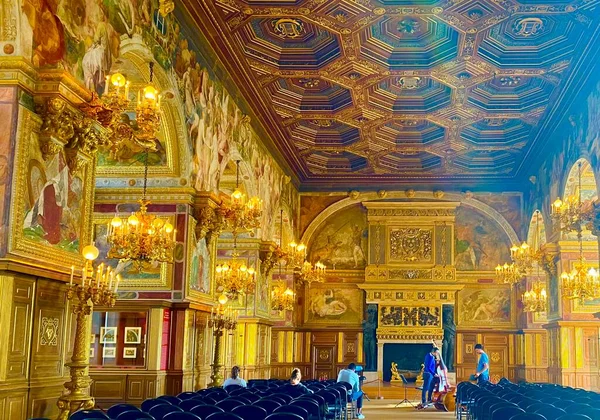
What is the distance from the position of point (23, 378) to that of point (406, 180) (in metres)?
24.9

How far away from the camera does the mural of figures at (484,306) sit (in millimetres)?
31859

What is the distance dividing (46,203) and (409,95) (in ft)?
49.7

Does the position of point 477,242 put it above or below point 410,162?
below

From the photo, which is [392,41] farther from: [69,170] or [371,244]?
[371,244]

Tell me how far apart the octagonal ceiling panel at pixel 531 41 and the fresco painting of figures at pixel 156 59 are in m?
6.90

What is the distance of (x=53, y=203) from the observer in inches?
390

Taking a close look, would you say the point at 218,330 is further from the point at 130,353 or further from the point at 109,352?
the point at 109,352

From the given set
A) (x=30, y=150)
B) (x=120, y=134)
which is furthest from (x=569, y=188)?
(x=30, y=150)

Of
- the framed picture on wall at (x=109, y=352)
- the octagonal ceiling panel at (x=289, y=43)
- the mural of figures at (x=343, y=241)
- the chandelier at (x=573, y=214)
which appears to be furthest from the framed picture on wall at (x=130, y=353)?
the mural of figures at (x=343, y=241)

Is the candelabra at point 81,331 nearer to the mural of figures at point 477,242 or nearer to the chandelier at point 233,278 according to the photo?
the chandelier at point 233,278

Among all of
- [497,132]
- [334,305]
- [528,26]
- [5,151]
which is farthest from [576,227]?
[334,305]

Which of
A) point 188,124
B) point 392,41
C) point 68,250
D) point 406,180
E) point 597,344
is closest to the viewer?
point 68,250

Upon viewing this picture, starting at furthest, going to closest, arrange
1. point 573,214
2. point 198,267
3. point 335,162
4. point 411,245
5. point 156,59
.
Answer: point 411,245 < point 335,162 < point 198,267 < point 573,214 < point 156,59

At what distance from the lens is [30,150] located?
9.31 metres
